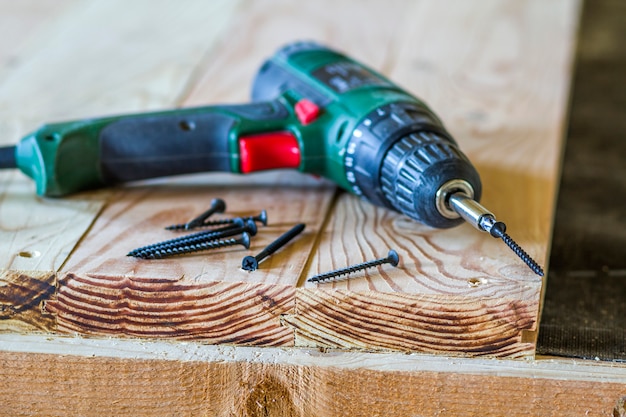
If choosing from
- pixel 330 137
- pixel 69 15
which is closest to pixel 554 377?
pixel 330 137

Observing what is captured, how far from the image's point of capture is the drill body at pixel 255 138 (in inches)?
44.2

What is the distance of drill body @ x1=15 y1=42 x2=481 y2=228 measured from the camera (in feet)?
3.68

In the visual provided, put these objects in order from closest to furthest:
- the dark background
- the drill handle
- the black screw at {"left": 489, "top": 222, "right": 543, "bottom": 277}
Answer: the black screw at {"left": 489, "top": 222, "right": 543, "bottom": 277} < the dark background < the drill handle

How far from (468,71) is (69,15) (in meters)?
0.90

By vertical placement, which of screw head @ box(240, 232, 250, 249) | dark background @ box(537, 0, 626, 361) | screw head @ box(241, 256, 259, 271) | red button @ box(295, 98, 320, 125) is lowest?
dark background @ box(537, 0, 626, 361)

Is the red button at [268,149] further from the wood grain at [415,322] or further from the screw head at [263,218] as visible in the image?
the wood grain at [415,322]

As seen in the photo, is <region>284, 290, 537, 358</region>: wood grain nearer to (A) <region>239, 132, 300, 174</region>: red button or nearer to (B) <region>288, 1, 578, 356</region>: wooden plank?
(B) <region>288, 1, 578, 356</region>: wooden plank

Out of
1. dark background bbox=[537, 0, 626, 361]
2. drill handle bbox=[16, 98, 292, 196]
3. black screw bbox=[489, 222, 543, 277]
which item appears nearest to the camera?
black screw bbox=[489, 222, 543, 277]

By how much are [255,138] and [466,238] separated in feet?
1.08

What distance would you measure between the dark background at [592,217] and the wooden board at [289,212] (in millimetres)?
107

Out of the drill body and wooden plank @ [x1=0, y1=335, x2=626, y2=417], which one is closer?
wooden plank @ [x1=0, y1=335, x2=626, y2=417]

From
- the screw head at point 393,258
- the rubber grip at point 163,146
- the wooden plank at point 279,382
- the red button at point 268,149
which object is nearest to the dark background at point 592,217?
the wooden plank at point 279,382

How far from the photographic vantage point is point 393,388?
981 mm

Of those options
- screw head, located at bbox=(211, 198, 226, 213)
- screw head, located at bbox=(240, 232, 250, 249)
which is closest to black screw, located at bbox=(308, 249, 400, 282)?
screw head, located at bbox=(240, 232, 250, 249)
